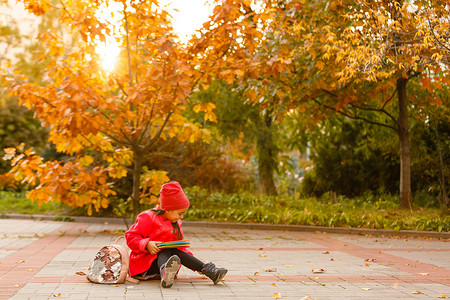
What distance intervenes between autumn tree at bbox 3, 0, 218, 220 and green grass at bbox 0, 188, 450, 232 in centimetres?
345

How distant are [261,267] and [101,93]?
464cm

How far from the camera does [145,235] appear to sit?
18.7 ft

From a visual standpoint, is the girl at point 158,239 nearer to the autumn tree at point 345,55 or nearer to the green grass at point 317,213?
the autumn tree at point 345,55

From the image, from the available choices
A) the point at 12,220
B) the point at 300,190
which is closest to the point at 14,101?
the point at 12,220

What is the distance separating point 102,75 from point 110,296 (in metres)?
6.45

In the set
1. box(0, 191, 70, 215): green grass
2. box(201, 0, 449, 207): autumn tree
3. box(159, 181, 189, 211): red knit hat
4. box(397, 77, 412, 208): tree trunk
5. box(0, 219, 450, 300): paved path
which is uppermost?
box(201, 0, 449, 207): autumn tree

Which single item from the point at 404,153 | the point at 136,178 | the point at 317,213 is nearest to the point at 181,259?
the point at 136,178

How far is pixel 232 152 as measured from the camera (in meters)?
20.1

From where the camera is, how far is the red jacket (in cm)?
566

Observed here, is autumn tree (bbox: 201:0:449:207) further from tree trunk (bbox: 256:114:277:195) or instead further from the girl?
the girl

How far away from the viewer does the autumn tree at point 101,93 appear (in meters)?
8.90

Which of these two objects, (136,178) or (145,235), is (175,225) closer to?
(145,235)

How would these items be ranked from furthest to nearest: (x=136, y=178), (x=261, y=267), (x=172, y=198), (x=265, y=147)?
1. (x=265, y=147)
2. (x=136, y=178)
3. (x=261, y=267)
4. (x=172, y=198)

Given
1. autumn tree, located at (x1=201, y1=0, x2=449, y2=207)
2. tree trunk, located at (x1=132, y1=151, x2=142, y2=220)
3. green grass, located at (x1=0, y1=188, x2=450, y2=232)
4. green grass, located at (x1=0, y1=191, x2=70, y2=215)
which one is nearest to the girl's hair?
autumn tree, located at (x1=201, y1=0, x2=449, y2=207)
